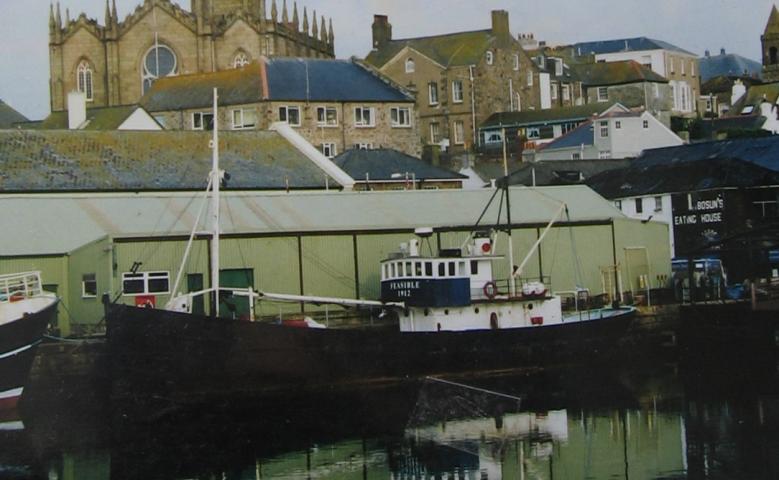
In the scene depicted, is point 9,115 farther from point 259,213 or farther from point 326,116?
point 259,213

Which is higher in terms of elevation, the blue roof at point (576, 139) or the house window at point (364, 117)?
the house window at point (364, 117)

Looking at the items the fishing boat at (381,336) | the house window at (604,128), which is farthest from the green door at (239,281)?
the house window at (604,128)

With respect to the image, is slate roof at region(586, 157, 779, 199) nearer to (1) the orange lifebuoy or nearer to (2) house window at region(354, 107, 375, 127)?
(2) house window at region(354, 107, 375, 127)

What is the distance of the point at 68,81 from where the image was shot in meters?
100

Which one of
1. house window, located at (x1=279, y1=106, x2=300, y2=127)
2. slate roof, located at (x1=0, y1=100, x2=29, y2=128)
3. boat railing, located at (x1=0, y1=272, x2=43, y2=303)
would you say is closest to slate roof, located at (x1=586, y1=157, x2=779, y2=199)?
house window, located at (x1=279, y1=106, x2=300, y2=127)

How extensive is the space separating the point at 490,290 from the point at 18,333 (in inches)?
582

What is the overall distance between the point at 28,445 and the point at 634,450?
48.4 feet

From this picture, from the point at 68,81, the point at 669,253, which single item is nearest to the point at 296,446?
the point at 669,253

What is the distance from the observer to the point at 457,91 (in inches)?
3898

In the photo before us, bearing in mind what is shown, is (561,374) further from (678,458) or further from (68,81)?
(68,81)

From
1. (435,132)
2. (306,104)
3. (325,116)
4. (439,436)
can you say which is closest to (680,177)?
(325,116)

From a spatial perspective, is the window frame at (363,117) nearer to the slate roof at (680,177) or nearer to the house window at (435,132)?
the house window at (435,132)

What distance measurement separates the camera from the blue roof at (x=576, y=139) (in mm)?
90250

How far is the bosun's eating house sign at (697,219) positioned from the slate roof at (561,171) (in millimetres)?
6483
